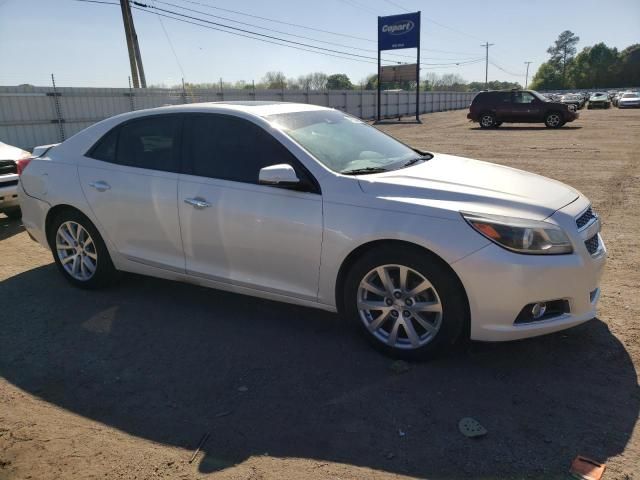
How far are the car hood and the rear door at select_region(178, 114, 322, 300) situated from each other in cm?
52

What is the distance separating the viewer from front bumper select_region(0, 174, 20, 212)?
7.11 metres

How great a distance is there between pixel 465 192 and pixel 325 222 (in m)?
0.91

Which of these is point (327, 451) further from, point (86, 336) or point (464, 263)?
point (86, 336)

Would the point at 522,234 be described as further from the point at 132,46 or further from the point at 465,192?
the point at 132,46

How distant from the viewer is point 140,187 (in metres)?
4.22

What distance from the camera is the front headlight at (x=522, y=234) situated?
3025 millimetres

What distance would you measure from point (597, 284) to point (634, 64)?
123615mm

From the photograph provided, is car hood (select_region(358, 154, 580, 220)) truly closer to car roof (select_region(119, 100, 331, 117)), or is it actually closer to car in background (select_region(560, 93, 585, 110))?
car roof (select_region(119, 100, 331, 117))

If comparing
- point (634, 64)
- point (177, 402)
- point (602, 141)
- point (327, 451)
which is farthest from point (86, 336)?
point (634, 64)

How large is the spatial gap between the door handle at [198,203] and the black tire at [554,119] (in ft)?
81.6

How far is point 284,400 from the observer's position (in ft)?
10.00

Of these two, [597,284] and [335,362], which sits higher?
[597,284]

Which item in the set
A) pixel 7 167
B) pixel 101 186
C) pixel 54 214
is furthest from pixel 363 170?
pixel 7 167

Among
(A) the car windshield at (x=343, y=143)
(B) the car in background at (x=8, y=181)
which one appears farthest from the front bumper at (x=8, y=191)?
(A) the car windshield at (x=343, y=143)
